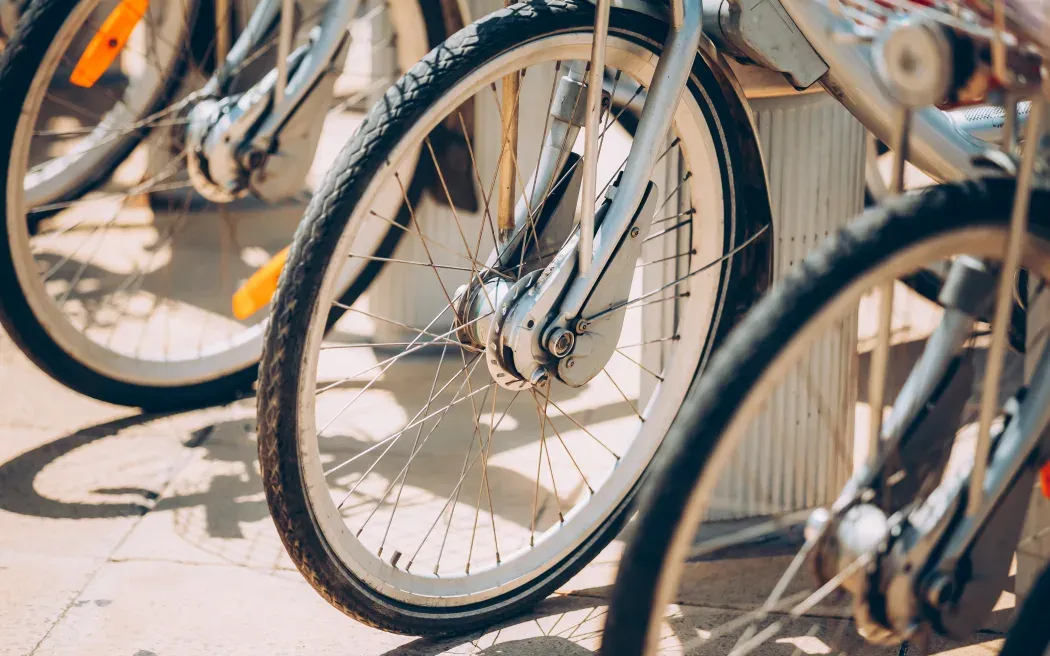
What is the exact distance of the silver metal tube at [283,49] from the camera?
277cm

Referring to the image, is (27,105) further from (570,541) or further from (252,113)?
(570,541)

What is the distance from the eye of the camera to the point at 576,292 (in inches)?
79.9

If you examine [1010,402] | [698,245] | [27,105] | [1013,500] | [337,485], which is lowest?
[337,485]

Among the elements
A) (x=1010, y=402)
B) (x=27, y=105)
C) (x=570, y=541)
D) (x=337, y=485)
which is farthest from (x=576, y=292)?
(x=27, y=105)

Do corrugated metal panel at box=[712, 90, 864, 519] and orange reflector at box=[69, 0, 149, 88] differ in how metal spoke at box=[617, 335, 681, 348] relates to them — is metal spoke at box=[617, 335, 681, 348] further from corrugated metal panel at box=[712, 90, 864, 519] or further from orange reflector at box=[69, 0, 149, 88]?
orange reflector at box=[69, 0, 149, 88]

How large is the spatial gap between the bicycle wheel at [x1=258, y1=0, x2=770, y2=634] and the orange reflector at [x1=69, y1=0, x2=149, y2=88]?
2.46 feet

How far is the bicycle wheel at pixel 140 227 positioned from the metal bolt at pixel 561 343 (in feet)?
4.22

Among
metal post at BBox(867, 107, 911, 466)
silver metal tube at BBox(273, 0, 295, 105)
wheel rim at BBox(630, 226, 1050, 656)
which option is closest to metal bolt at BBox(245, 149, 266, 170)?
silver metal tube at BBox(273, 0, 295, 105)

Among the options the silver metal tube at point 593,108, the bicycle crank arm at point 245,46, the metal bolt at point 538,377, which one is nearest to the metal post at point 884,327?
the silver metal tube at point 593,108

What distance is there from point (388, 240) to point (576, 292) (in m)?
1.42

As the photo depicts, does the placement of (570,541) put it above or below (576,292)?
below

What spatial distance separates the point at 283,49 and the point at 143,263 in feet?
5.37

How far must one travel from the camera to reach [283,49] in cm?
276

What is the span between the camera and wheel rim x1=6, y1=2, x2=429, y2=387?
9.59 ft
